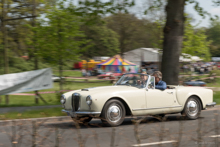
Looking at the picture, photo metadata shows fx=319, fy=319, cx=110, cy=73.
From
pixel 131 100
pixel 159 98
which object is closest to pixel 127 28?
pixel 159 98

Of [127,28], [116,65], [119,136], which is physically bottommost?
[119,136]

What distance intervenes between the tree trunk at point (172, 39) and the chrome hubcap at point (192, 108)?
9.24 feet

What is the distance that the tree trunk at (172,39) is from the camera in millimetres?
12250

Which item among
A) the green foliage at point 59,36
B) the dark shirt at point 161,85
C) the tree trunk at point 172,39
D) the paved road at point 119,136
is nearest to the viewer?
the paved road at point 119,136

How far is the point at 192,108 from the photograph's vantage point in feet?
31.3

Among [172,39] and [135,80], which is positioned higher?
[172,39]

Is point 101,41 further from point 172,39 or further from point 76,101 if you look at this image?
point 76,101

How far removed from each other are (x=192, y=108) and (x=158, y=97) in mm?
1333

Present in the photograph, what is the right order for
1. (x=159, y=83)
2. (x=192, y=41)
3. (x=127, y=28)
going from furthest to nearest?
(x=192, y=41) → (x=127, y=28) → (x=159, y=83)

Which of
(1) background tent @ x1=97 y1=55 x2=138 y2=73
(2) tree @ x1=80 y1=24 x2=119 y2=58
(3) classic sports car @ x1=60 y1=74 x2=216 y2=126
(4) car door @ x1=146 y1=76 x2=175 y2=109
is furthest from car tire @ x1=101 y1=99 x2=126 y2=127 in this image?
(2) tree @ x1=80 y1=24 x2=119 y2=58

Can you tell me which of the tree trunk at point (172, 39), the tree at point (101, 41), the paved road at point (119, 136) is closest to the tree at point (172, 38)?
the tree trunk at point (172, 39)

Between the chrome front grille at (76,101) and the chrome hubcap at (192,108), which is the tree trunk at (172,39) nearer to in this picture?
the chrome hubcap at (192,108)

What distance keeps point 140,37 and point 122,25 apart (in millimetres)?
2020

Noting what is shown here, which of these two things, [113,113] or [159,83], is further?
[159,83]
